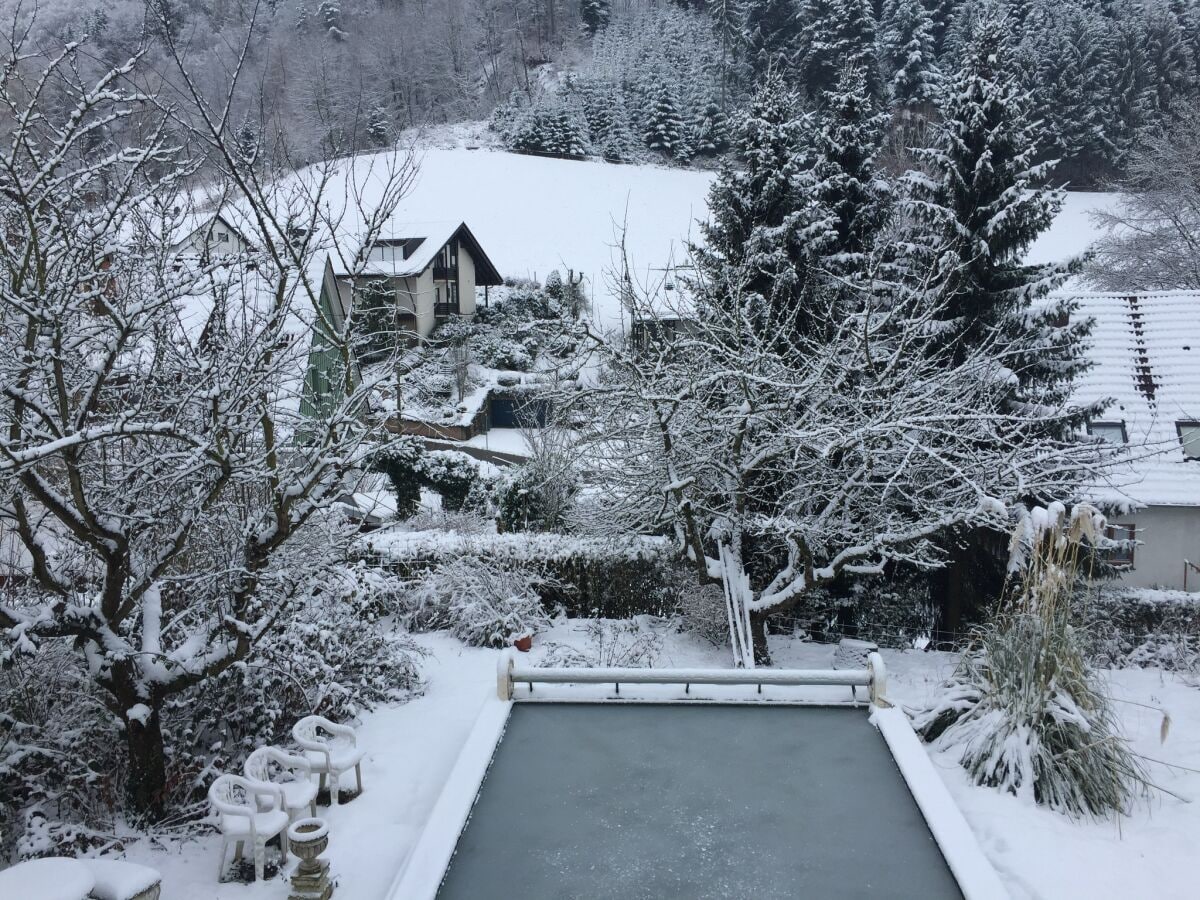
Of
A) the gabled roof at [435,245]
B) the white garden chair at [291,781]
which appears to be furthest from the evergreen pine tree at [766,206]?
the gabled roof at [435,245]

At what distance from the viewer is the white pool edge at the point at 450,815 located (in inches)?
155

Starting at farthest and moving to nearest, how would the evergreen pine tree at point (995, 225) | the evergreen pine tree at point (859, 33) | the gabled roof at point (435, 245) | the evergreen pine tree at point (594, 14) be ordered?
the evergreen pine tree at point (594, 14) < the evergreen pine tree at point (859, 33) < the gabled roof at point (435, 245) < the evergreen pine tree at point (995, 225)

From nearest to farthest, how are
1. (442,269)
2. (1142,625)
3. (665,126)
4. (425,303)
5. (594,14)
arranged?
(1142,625)
(425,303)
(442,269)
(665,126)
(594,14)

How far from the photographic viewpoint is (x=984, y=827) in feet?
16.6

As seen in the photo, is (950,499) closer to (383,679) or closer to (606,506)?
(606,506)

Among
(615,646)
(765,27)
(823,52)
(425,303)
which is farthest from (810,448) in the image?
(765,27)

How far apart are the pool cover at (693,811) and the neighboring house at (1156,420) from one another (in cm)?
778

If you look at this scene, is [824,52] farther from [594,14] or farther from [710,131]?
[594,14]

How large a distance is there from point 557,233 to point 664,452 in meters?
27.9

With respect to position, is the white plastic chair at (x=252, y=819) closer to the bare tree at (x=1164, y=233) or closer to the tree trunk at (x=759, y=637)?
the tree trunk at (x=759, y=637)

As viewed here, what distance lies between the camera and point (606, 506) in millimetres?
9648

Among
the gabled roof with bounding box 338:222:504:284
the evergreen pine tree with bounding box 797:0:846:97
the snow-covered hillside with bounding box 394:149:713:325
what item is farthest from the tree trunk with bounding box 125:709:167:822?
the evergreen pine tree with bounding box 797:0:846:97

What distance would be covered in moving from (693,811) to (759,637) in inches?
174

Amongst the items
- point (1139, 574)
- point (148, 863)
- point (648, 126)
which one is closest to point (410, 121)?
point (648, 126)
